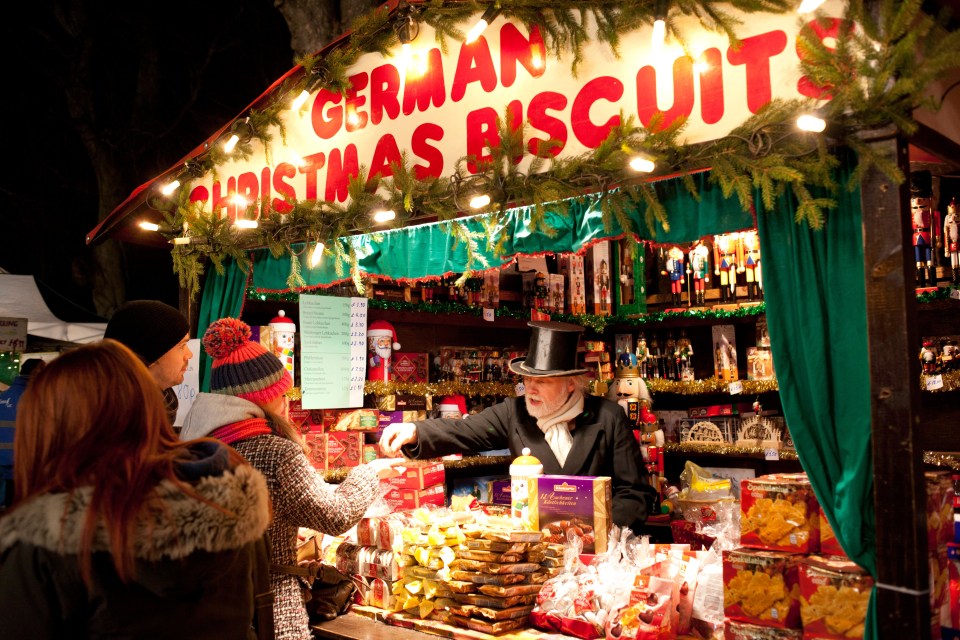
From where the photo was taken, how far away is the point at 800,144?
8.69 feet

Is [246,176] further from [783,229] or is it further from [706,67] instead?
[783,229]

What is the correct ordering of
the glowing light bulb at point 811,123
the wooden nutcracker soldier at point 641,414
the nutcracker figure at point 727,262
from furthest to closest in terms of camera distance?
the wooden nutcracker soldier at point 641,414, the nutcracker figure at point 727,262, the glowing light bulb at point 811,123

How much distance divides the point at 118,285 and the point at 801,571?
43.0 ft

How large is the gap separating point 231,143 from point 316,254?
1.05 m

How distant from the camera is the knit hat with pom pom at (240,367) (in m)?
3.02

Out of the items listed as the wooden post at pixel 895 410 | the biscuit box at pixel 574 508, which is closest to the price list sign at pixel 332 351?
the biscuit box at pixel 574 508

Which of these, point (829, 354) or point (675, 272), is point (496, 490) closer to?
point (675, 272)

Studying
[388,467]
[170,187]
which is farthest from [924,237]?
[170,187]

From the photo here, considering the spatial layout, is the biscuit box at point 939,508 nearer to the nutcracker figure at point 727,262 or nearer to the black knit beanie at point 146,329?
the black knit beanie at point 146,329

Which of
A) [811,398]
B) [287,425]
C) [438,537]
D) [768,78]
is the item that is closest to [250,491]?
[287,425]

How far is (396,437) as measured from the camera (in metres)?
4.39

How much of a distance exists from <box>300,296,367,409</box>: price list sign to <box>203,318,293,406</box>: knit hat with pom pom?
1.88m

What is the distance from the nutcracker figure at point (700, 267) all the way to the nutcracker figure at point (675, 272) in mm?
88

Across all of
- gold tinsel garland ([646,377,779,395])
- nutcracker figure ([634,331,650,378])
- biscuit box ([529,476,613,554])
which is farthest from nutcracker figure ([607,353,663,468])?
biscuit box ([529,476,613,554])
